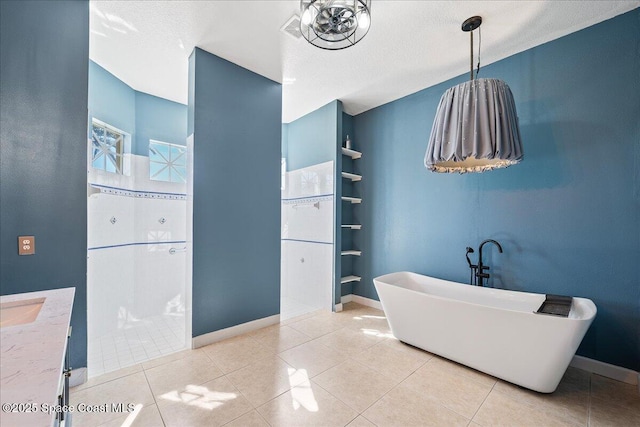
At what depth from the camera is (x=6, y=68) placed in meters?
1.63

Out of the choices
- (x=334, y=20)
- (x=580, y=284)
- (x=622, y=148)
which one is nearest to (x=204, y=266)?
(x=334, y=20)

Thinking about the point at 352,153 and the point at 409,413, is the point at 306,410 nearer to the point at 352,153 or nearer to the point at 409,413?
the point at 409,413

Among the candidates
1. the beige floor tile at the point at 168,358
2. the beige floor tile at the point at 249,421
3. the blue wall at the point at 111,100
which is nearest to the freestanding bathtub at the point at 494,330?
the beige floor tile at the point at 249,421

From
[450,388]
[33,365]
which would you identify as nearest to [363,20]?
[33,365]

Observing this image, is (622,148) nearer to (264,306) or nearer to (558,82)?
(558,82)

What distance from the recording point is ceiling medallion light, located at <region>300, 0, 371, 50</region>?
61.6 inches

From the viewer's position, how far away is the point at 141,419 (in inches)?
A: 62.6

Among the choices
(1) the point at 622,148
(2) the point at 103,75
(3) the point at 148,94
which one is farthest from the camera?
(3) the point at 148,94

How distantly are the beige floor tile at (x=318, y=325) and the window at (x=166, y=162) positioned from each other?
2542 millimetres

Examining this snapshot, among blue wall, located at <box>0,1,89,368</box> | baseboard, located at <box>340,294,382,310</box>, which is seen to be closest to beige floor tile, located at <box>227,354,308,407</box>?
blue wall, located at <box>0,1,89,368</box>

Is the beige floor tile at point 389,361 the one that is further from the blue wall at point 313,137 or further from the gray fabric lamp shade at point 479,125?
the blue wall at point 313,137

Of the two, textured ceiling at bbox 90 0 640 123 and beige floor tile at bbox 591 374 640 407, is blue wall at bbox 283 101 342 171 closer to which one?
textured ceiling at bbox 90 0 640 123

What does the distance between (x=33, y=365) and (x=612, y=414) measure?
9.66ft

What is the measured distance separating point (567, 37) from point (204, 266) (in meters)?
3.89
